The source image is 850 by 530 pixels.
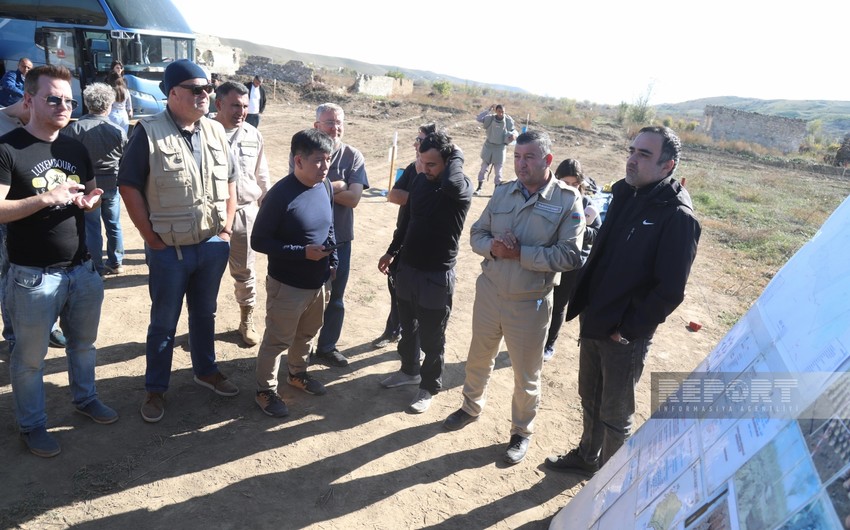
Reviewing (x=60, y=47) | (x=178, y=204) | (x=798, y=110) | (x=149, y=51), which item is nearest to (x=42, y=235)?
(x=178, y=204)

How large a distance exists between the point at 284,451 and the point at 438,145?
2267 mm

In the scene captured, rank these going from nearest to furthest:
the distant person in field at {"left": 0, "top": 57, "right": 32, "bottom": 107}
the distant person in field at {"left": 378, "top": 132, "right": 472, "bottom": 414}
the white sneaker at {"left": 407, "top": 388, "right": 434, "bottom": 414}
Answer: the distant person in field at {"left": 378, "top": 132, "right": 472, "bottom": 414} → the white sneaker at {"left": 407, "top": 388, "right": 434, "bottom": 414} → the distant person in field at {"left": 0, "top": 57, "right": 32, "bottom": 107}

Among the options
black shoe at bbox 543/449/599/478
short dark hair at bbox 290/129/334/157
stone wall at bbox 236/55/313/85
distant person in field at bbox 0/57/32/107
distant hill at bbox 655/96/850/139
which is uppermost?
distant hill at bbox 655/96/850/139

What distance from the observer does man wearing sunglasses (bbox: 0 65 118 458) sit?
9.21ft

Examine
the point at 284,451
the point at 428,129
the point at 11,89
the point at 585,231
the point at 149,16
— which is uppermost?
the point at 149,16

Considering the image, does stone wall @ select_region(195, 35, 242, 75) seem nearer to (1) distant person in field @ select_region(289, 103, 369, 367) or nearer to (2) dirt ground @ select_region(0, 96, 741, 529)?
(1) distant person in field @ select_region(289, 103, 369, 367)

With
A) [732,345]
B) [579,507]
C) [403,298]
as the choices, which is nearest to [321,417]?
[403,298]

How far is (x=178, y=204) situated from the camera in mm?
3285

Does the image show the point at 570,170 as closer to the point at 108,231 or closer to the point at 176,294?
the point at 176,294

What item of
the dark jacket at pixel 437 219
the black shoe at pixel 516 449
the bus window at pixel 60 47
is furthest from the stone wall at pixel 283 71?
the black shoe at pixel 516 449

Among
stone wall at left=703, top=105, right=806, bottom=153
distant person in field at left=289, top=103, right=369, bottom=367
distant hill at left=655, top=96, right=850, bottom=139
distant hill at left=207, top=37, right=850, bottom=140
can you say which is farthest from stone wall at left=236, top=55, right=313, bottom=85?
distant hill at left=655, top=96, right=850, bottom=139

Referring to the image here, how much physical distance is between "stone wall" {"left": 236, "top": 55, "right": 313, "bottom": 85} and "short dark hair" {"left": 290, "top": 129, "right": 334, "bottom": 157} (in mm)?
33471

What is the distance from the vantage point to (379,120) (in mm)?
22953

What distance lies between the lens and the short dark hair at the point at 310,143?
336cm
